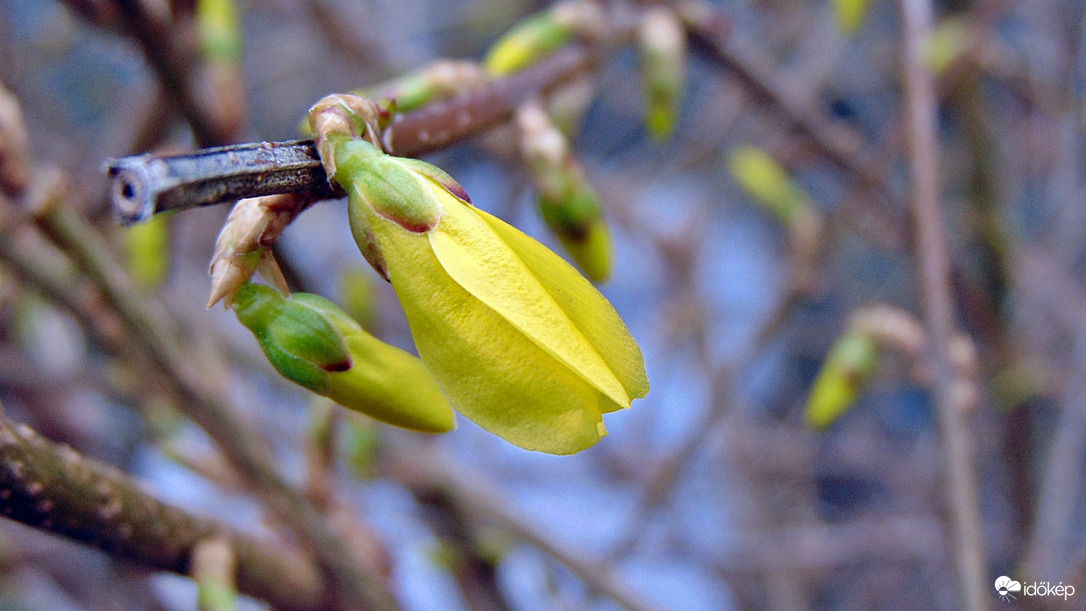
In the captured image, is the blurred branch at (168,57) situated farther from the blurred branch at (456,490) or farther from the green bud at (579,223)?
the blurred branch at (456,490)

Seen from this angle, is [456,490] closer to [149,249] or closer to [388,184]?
[149,249]

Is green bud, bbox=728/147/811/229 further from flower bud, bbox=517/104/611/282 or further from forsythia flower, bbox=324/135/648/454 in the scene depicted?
forsythia flower, bbox=324/135/648/454

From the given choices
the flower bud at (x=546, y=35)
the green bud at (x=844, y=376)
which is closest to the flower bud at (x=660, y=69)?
the flower bud at (x=546, y=35)

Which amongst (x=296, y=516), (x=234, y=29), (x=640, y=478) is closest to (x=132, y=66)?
(x=234, y=29)

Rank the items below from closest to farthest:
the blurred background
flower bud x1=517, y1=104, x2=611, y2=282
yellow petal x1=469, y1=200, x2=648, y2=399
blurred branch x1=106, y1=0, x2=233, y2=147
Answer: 1. yellow petal x1=469, y1=200, x2=648, y2=399
2. flower bud x1=517, y1=104, x2=611, y2=282
3. blurred branch x1=106, y1=0, x2=233, y2=147
4. the blurred background

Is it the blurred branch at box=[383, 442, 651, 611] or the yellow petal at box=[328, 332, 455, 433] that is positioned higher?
the blurred branch at box=[383, 442, 651, 611]

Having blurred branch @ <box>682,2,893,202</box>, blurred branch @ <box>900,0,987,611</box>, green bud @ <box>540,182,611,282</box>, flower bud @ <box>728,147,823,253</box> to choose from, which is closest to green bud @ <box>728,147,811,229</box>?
flower bud @ <box>728,147,823,253</box>

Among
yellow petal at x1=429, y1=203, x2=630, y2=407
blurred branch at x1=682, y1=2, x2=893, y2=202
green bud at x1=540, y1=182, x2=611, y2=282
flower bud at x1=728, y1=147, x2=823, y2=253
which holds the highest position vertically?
flower bud at x1=728, y1=147, x2=823, y2=253

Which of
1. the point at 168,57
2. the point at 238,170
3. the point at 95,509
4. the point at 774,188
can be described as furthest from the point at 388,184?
the point at 774,188
